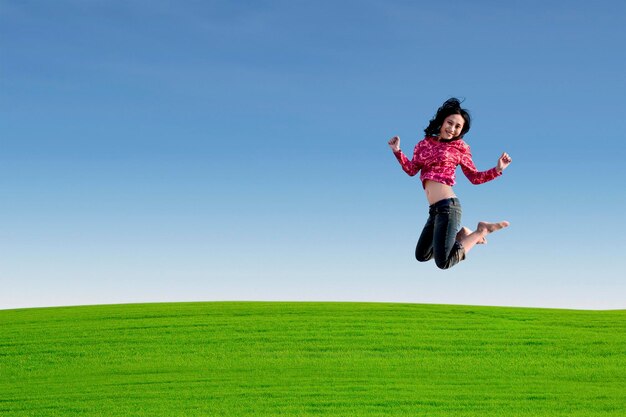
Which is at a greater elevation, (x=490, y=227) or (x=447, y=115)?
(x=447, y=115)

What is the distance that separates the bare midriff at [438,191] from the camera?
7.22 meters

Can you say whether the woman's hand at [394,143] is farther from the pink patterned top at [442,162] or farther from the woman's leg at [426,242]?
the woman's leg at [426,242]

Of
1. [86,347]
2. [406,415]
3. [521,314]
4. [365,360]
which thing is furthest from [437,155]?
[521,314]

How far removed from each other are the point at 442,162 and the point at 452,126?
0.36 metres

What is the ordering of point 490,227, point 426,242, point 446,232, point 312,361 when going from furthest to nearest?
point 312,361 < point 490,227 < point 426,242 < point 446,232

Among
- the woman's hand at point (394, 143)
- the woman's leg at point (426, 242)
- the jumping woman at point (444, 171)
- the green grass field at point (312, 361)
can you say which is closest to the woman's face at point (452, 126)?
the jumping woman at point (444, 171)

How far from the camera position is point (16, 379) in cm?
1578

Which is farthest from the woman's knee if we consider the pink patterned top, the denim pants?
the pink patterned top

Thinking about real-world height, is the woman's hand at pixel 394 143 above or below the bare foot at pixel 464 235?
above

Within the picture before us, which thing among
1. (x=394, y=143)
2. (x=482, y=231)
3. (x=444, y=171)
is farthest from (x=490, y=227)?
(x=394, y=143)

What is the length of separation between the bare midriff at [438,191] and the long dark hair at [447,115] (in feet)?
1.70

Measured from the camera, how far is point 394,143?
284 inches

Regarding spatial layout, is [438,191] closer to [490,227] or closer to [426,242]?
[426,242]

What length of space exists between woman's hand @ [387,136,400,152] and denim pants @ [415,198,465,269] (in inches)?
25.4
